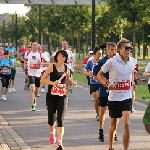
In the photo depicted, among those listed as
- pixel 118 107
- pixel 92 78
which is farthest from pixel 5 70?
pixel 118 107

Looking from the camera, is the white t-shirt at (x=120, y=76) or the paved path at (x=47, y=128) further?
the paved path at (x=47, y=128)

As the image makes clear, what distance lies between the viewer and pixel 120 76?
9195 mm

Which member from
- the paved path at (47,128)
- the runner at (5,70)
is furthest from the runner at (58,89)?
the runner at (5,70)

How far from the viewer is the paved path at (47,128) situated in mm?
10516

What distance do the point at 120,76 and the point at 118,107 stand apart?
0.46 meters

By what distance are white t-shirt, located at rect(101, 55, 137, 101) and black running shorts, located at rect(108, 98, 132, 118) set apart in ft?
0.19

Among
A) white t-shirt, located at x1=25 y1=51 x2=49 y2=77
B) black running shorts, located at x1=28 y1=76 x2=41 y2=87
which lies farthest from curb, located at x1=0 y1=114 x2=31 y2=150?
white t-shirt, located at x1=25 y1=51 x2=49 y2=77

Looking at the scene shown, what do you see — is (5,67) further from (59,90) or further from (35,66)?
(59,90)

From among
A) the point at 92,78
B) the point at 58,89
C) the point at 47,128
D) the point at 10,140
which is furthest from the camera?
the point at 92,78

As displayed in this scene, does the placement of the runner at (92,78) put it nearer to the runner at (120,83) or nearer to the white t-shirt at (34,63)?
the white t-shirt at (34,63)

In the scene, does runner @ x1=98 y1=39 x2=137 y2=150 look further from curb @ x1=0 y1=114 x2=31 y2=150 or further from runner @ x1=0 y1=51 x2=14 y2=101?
runner @ x1=0 y1=51 x2=14 y2=101

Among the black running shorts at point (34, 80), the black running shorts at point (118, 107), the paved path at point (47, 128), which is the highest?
the black running shorts at point (118, 107)

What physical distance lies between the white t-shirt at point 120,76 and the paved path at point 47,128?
50.2 inches

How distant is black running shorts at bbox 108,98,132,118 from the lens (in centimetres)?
915
